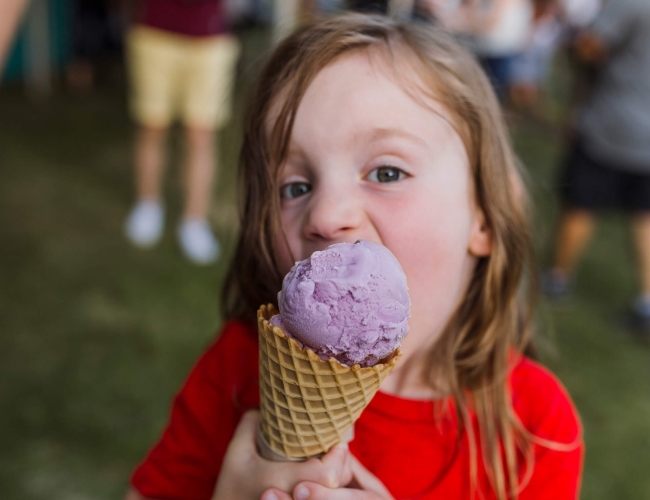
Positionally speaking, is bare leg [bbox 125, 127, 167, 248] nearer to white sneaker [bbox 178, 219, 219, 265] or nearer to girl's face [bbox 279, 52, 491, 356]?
white sneaker [bbox 178, 219, 219, 265]

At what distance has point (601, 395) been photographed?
3.25 metres

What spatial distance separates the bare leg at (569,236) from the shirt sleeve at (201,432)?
3148 mm

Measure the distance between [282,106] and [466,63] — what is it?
431 millimetres

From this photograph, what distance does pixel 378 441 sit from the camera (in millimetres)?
1247

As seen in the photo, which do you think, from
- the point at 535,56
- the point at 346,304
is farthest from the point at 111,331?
the point at 535,56

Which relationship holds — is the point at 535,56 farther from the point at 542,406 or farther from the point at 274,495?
the point at 274,495

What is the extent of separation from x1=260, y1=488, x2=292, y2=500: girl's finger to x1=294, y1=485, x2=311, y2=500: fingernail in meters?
0.02

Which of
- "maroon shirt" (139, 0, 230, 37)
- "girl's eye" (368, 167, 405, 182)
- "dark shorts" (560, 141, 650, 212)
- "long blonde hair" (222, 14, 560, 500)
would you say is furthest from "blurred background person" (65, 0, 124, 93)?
"girl's eye" (368, 167, 405, 182)

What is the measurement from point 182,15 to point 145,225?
1260mm

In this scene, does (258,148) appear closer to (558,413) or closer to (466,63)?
(466,63)

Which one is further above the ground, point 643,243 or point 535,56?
point 643,243

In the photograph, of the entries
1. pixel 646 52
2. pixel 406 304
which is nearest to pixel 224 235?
A: pixel 646 52

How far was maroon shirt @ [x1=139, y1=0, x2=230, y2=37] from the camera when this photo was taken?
3.70 m

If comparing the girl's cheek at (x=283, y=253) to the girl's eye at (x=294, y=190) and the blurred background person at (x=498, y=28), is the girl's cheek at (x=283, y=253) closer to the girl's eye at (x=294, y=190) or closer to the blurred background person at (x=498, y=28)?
the girl's eye at (x=294, y=190)
